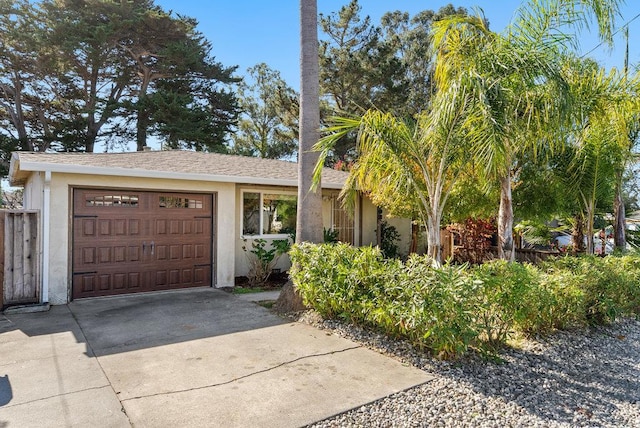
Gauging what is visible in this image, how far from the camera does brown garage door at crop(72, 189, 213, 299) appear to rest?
24.9 ft

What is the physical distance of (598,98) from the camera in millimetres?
7250

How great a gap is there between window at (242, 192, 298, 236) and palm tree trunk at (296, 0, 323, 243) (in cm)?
330

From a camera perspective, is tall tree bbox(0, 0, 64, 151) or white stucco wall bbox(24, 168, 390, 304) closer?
white stucco wall bbox(24, 168, 390, 304)

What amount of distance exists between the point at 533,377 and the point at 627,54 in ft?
30.3

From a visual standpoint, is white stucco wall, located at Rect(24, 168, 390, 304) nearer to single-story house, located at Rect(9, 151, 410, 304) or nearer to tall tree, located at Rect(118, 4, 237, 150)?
single-story house, located at Rect(9, 151, 410, 304)

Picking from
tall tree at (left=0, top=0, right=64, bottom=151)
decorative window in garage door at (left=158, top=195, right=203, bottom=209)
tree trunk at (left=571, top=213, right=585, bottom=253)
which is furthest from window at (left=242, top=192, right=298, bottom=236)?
tall tree at (left=0, top=0, right=64, bottom=151)

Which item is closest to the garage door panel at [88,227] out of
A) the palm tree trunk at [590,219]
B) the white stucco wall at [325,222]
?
the white stucco wall at [325,222]

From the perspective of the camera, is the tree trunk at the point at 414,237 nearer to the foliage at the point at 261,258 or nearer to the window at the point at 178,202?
the foliage at the point at 261,258

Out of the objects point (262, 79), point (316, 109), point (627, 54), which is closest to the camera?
point (316, 109)

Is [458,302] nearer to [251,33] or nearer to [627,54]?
[627,54]

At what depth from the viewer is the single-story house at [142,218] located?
7.20 m

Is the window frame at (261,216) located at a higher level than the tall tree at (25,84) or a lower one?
lower

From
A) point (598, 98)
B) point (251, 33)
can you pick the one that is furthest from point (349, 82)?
point (598, 98)

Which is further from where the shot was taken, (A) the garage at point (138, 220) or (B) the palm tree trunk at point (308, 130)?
(A) the garage at point (138, 220)
